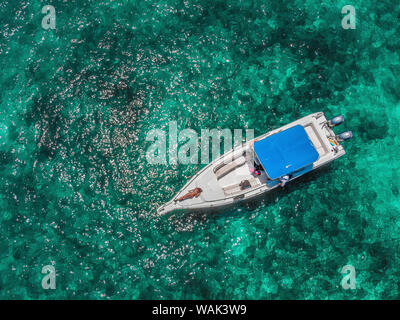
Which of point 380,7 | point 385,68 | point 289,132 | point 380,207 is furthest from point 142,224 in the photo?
point 380,7

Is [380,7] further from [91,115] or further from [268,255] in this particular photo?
[91,115]

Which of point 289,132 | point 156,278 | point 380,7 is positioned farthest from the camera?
point 380,7

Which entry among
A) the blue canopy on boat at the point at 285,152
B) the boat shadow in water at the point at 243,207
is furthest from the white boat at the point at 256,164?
the boat shadow in water at the point at 243,207

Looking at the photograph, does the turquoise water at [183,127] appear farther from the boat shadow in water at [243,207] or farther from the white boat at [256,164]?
the white boat at [256,164]

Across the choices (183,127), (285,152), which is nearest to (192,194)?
(183,127)

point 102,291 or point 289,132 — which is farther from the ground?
point 289,132

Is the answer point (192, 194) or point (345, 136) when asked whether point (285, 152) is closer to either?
point (345, 136)
